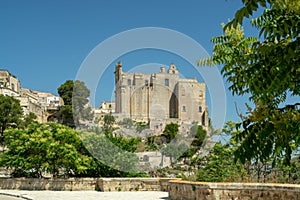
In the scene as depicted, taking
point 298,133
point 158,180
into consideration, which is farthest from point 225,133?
point 298,133

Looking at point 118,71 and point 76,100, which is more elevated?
point 118,71

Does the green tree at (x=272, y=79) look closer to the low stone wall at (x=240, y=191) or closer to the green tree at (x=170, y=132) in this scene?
the low stone wall at (x=240, y=191)

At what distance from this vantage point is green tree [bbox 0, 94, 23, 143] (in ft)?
140

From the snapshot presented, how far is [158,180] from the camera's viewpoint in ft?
53.5

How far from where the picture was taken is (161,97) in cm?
8525

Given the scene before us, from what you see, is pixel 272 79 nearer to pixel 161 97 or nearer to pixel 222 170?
pixel 222 170

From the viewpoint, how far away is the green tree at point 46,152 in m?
17.2

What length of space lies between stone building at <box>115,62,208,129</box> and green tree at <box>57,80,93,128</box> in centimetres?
1969

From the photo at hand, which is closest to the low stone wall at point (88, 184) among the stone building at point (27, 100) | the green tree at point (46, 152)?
the green tree at point (46, 152)

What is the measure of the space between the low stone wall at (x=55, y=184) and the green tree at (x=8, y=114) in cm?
2652

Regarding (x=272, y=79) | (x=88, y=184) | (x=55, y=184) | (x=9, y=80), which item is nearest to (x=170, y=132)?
(x=9, y=80)

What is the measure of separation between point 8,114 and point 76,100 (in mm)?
15137

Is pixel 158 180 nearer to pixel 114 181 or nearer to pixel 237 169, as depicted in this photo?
pixel 114 181

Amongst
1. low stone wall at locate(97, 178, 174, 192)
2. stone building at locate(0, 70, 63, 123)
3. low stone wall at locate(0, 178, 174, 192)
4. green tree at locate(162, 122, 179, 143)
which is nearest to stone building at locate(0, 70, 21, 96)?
stone building at locate(0, 70, 63, 123)
